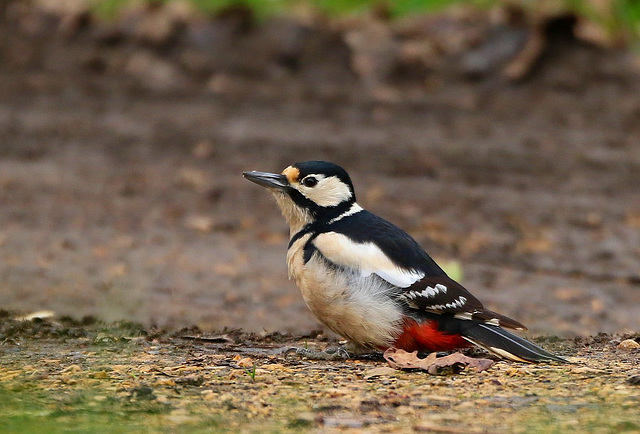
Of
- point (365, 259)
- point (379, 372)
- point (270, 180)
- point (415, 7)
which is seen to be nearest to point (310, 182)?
point (270, 180)

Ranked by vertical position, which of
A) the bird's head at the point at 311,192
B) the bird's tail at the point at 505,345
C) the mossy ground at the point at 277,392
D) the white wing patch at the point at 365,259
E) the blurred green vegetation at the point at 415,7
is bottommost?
the mossy ground at the point at 277,392

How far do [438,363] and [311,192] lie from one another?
4.82 feet

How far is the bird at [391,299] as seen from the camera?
5012 mm

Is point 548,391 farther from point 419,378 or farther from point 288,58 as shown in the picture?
point 288,58

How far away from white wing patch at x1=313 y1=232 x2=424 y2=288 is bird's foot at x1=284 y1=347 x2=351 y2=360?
0.48 meters

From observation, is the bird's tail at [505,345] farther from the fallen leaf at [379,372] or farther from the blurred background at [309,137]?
the blurred background at [309,137]

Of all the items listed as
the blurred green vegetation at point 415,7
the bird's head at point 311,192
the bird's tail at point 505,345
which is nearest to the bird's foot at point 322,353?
the bird's tail at point 505,345

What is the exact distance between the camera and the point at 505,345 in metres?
4.92

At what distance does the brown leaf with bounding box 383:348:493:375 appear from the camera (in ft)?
15.6

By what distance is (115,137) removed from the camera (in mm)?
11883

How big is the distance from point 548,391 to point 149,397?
1.69 metres

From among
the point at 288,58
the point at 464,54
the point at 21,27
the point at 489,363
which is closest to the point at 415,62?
the point at 464,54

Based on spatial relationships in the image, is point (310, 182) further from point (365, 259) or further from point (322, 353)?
point (322, 353)

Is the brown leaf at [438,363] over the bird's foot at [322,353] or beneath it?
over
